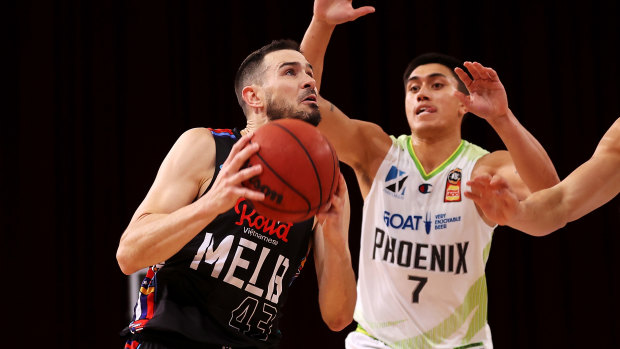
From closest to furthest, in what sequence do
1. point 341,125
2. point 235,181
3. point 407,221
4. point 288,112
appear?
point 235,181 → point 288,112 → point 407,221 → point 341,125

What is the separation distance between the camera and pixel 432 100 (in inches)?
154

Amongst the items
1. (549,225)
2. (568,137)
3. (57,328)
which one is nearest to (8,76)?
(57,328)

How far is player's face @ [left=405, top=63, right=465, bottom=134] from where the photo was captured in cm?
389

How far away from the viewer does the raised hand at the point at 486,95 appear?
325 centimetres

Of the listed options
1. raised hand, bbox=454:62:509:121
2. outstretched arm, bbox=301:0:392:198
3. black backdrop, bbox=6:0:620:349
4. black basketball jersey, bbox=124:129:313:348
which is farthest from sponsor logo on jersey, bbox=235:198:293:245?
black backdrop, bbox=6:0:620:349

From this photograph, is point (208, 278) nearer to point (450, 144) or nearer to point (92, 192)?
point (450, 144)

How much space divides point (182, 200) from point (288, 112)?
538 millimetres

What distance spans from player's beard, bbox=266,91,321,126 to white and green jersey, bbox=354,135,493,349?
131 centimetres

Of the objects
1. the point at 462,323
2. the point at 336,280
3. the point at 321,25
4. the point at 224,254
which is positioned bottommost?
the point at 462,323

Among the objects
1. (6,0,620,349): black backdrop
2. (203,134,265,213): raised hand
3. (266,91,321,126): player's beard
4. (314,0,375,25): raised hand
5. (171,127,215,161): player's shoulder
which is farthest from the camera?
(6,0,620,349): black backdrop

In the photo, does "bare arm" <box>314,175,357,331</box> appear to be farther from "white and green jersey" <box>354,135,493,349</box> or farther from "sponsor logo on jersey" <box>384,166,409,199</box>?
"sponsor logo on jersey" <box>384,166,409,199</box>

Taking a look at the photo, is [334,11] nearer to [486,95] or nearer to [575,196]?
[486,95]

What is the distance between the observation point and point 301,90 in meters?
2.57

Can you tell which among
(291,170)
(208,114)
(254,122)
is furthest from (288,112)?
(208,114)
